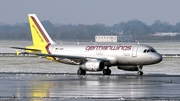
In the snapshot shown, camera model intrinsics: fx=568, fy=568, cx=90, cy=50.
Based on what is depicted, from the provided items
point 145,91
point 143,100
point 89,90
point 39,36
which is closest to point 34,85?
point 89,90

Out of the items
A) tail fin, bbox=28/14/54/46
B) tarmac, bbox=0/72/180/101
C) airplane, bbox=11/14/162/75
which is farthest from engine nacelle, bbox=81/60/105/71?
tail fin, bbox=28/14/54/46

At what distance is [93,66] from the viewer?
47.6 metres

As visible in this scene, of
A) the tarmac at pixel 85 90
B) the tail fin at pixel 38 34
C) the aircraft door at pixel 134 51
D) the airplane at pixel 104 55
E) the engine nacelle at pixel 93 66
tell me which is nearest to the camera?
the tarmac at pixel 85 90

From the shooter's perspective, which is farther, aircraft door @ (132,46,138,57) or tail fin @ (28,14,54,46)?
tail fin @ (28,14,54,46)

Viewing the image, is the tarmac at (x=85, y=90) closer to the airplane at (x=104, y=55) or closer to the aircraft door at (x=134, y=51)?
the airplane at (x=104, y=55)

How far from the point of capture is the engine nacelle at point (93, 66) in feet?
156

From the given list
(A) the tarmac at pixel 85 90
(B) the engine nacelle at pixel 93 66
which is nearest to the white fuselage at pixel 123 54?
(B) the engine nacelle at pixel 93 66

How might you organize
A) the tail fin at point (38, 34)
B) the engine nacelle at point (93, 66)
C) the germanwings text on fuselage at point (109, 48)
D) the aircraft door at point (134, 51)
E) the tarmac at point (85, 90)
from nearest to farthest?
the tarmac at point (85, 90) → the engine nacelle at point (93, 66) → the aircraft door at point (134, 51) → the germanwings text on fuselage at point (109, 48) → the tail fin at point (38, 34)

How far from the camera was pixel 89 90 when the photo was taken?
109 ft

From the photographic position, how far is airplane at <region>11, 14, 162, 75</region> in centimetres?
4812

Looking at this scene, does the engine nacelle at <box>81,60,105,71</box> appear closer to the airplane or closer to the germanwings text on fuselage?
the airplane

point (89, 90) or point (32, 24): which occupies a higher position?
point (32, 24)

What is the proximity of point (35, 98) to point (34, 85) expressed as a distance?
831cm

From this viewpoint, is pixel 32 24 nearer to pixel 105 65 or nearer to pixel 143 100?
pixel 105 65
